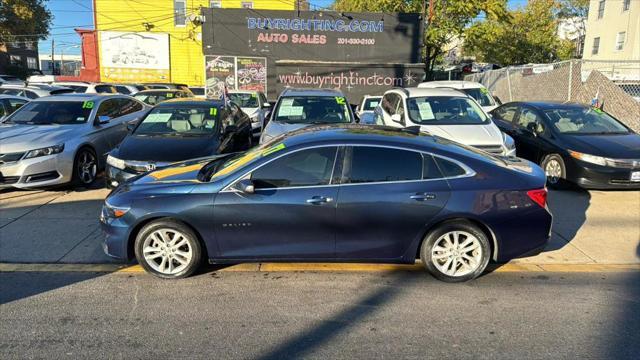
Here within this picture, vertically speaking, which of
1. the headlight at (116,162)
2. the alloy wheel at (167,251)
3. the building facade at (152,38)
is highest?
the building facade at (152,38)

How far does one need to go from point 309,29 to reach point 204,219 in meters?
18.3

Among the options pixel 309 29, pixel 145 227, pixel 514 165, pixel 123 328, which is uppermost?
pixel 309 29

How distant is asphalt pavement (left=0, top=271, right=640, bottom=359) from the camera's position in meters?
3.38

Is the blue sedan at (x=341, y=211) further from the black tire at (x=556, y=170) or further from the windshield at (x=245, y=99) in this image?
the windshield at (x=245, y=99)

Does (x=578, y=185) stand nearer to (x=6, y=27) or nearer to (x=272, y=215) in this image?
(x=272, y=215)

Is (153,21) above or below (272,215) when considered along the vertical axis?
above

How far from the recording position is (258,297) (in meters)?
4.21

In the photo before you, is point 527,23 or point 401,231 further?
point 527,23

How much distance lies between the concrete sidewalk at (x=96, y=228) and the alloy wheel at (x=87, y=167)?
0.34 m

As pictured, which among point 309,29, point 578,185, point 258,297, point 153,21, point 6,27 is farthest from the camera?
point 6,27

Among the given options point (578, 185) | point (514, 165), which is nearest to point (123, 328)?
point (514, 165)

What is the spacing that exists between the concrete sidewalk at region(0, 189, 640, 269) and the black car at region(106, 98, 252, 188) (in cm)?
83

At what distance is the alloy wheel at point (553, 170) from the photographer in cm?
811

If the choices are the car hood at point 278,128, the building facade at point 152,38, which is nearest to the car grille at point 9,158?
the car hood at point 278,128
